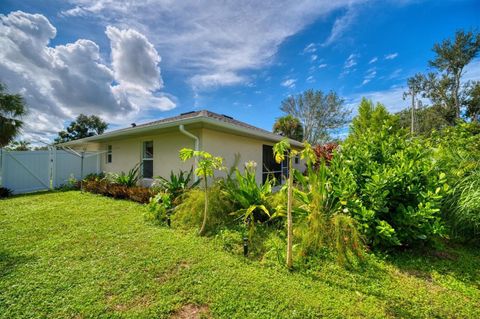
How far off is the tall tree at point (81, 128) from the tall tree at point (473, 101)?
150 feet

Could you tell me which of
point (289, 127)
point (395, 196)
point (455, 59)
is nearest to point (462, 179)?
point (395, 196)

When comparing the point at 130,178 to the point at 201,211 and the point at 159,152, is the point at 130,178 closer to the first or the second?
the point at 159,152

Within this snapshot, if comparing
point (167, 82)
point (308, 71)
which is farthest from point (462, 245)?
point (167, 82)

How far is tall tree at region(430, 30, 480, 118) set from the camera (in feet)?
59.9

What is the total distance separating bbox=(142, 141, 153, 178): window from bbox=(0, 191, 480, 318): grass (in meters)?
4.49

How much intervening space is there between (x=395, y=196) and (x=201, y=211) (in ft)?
11.9

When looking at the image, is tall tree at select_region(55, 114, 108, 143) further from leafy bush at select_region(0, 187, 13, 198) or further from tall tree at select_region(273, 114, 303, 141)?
tall tree at select_region(273, 114, 303, 141)

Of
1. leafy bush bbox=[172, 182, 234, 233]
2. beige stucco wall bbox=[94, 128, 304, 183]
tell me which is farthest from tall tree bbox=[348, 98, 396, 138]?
leafy bush bbox=[172, 182, 234, 233]

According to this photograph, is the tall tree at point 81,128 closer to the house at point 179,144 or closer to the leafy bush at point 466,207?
the house at point 179,144

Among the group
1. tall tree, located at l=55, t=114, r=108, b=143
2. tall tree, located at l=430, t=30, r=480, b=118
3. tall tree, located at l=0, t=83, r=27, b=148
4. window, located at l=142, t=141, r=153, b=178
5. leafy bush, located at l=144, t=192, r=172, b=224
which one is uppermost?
tall tree, located at l=430, t=30, r=480, b=118

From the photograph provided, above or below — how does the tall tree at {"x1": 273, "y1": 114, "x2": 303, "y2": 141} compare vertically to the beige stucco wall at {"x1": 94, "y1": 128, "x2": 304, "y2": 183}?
above

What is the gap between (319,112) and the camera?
24.7 meters

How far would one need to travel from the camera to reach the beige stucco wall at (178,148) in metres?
6.87

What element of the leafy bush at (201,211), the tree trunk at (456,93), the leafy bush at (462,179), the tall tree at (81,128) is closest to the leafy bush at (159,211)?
the leafy bush at (201,211)
